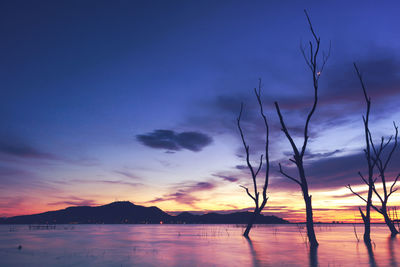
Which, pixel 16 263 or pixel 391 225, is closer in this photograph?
A: pixel 16 263

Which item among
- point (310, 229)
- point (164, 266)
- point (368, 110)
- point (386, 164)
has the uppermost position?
point (368, 110)

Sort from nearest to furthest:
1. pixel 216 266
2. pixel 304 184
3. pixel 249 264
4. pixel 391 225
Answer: pixel 216 266
pixel 249 264
pixel 304 184
pixel 391 225

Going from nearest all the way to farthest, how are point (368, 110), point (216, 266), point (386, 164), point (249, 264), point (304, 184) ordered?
1. point (216, 266)
2. point (249, 264)
3. point (304, 184)
4. point (368, 110)
5. point (386, 164)

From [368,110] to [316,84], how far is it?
5491mm

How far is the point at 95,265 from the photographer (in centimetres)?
1759

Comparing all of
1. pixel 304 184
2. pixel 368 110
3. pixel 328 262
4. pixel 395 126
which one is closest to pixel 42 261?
pixel 328 262

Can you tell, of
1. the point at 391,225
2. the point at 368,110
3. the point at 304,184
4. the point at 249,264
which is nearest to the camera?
the point at 249,264

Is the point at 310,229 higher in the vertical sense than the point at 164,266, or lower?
higher

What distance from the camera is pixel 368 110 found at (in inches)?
1040

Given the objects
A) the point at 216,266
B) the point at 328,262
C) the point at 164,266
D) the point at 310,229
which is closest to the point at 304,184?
the point at 310,229

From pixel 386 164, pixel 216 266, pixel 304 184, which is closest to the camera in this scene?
pixel 216 266

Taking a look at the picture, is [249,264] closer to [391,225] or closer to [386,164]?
[386,164]

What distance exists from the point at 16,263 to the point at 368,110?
26940 mm

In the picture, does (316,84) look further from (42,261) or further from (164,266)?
(42,261)
